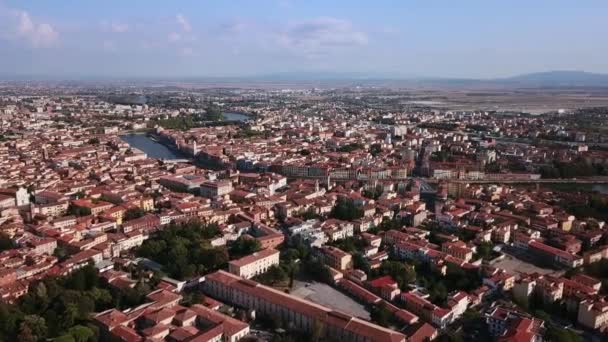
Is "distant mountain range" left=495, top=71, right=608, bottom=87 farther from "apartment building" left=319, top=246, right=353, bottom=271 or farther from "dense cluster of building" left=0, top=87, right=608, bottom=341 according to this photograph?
"apartment building" left=319, top=246, right=353, bottom=271

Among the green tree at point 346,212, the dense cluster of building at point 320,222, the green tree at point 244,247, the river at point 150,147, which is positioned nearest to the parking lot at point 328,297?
the dense cluster of building at point 320,222

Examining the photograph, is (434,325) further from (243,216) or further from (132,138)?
(132,138)

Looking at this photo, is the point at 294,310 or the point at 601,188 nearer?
the point at 294,310

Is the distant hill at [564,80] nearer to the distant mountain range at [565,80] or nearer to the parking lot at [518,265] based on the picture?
the distant mountain range at [565,80]

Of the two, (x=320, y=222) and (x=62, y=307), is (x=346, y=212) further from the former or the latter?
(x=62, y=307)

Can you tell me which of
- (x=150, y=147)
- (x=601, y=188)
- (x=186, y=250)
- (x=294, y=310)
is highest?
(x=186, y=250)

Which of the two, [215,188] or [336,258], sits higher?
[215,188]

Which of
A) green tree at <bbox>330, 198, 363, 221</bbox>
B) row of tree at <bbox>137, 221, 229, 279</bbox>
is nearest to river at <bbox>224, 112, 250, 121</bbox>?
green tree at <bbox>330, 198, 363, 221</bbox>

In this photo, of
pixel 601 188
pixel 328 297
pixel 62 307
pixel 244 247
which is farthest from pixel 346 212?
pixel 601 188

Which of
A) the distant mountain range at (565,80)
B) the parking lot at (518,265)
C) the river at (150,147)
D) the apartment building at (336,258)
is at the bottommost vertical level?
the river at (150,147)
